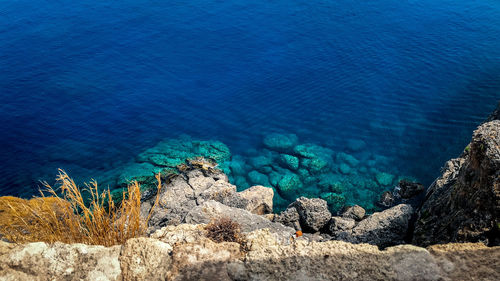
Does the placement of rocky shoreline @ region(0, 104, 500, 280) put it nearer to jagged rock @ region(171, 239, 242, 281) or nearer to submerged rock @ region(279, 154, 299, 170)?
jagged rock @ region(171, 239, 242, 281)

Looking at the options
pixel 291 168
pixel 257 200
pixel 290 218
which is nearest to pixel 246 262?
pixel 290 218

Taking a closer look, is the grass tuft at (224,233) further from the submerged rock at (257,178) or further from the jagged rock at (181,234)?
the submerged rock at (257,178)

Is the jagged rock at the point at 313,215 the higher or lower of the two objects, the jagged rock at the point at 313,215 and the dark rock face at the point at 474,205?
the lower

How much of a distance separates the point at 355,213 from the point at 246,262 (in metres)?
6.08

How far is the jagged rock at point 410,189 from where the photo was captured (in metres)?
9.59

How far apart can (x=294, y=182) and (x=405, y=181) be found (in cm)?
304

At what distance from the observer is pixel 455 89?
1388cm

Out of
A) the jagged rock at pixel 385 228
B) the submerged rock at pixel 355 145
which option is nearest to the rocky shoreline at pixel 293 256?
the jagged rock at pixel 385 228

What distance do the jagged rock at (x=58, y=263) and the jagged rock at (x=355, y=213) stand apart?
258 inches

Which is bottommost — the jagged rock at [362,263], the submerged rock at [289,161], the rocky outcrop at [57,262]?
the submerged rock at [289,161]

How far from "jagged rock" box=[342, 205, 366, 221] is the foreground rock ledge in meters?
5.47

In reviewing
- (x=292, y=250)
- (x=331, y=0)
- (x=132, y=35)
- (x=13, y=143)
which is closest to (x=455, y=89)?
(x=331, y=0)

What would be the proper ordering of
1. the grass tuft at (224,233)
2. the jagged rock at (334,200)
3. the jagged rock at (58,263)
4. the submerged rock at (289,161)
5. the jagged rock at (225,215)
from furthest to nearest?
1. the submerged rock at (289,161)
2. the jagged rock at (334,200)
3. the jagged rock at (225,215)
4. the grass tuft at (224,233)
5. the jagged rock at (58,263)

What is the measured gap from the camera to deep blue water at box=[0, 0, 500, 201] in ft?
40.1
